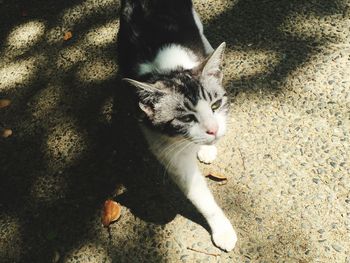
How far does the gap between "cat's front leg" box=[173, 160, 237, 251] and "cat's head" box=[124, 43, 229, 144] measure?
27 centimetres

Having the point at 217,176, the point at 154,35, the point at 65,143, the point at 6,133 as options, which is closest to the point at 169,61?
the point at 154,35

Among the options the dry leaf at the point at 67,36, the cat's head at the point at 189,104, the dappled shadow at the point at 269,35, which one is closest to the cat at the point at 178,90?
the cat's head at the point at 189,104

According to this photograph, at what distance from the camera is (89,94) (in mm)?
3082

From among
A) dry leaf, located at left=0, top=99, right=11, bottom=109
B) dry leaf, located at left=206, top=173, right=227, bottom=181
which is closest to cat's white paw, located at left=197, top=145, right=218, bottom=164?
dry leaf, located at left=206, top=173, right=227, bottom=181

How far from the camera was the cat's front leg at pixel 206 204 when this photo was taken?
206 cm

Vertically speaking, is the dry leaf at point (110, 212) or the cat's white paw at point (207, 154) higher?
the cat's white paw at point (207, 154)

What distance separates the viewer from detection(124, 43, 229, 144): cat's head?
71.7 inches

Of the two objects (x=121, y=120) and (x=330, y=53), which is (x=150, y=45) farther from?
(x=330, y=53)

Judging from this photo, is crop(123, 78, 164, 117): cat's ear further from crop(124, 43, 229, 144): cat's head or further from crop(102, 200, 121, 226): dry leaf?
crop(102, 200, 121, 226): dry leaf

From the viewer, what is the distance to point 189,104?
1.84 metres

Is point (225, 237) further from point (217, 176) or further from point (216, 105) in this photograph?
point (216, 105)

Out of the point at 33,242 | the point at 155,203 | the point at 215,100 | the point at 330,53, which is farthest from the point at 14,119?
the point at 330,53

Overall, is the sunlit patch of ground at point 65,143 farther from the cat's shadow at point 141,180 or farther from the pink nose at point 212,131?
the pink nose at point 212,131

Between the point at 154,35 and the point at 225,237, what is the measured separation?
1.30 meters
